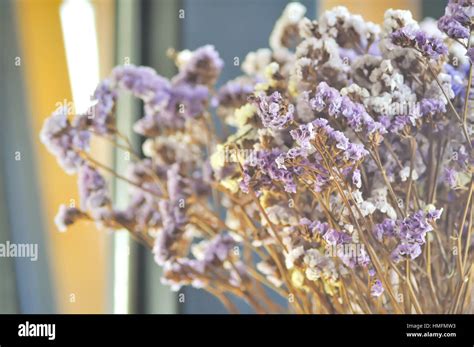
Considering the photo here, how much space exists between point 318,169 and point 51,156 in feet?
1.33

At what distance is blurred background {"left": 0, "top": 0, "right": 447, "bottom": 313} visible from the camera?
0.89m

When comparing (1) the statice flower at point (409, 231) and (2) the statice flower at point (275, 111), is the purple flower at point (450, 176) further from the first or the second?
(2) the statice flower at point (275, 111)

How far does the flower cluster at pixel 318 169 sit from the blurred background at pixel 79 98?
0.28 feet

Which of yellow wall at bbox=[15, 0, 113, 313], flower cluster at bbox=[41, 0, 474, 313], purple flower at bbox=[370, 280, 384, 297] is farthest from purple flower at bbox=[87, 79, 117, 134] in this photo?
purple flower at bbox=[370, 280, 384, 297]

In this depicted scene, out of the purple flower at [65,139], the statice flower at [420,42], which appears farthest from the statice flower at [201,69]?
the statice flower at [420,42]

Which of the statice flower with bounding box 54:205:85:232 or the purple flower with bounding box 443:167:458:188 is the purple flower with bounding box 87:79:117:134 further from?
the purple flower with bounding box 443:167:458:188

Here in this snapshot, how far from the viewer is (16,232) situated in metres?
0.89

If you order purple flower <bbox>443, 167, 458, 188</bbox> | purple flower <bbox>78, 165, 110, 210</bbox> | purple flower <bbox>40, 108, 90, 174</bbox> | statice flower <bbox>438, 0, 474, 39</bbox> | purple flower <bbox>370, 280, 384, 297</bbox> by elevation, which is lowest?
purple flower <bbox>370, 280, 384, 297</bbox>

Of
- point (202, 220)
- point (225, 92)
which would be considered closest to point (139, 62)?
point (225, 92)
